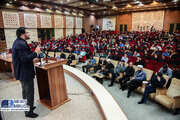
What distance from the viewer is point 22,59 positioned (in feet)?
6.15

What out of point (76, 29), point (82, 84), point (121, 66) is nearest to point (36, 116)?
point (82, 84)

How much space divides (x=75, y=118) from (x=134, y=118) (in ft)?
5.77

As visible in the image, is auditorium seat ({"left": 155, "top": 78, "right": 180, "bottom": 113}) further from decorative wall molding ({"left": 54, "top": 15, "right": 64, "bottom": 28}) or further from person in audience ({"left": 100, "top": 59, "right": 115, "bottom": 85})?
A: decorative wall molding ({"left": 54, "top": 15, "right": 64, "bottom": 28})

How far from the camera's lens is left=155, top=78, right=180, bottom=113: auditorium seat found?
3.04 metres

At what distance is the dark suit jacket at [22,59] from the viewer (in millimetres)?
1885

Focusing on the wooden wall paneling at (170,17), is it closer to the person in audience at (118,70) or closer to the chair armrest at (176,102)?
the person in audience at (118,70)

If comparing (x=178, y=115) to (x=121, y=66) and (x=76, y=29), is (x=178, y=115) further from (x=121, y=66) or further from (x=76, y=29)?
(x=76, y=29)

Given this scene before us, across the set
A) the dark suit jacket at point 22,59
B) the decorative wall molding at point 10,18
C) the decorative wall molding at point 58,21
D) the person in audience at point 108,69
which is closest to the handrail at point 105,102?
the dark suit jacket at point 22,59

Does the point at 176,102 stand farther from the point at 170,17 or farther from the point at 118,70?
the point at 170,17

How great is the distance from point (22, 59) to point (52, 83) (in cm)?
72

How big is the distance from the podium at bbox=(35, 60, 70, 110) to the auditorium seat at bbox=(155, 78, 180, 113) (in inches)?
102

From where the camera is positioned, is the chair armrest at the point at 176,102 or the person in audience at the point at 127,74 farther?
the person in audience at the point at 127,74

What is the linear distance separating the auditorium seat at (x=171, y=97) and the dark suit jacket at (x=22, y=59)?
3378mm
